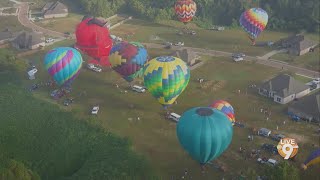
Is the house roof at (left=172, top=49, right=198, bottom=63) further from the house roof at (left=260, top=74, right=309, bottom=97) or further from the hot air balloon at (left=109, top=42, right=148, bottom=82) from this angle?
the house roof at (left=260, top=74, right=309, bottom=97)

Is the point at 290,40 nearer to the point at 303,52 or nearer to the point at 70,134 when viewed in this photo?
the point at 303,52

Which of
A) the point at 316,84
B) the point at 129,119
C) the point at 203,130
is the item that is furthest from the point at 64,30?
the point at 203,130

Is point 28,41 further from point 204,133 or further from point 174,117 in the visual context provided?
point 204,133

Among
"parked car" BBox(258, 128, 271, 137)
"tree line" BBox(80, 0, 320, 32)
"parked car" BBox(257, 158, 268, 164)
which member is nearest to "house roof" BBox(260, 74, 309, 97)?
"parked car" BBox(258, 128, 271, 137)

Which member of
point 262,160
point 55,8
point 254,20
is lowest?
point 262,160

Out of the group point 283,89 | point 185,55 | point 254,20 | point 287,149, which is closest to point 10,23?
point 185,55
